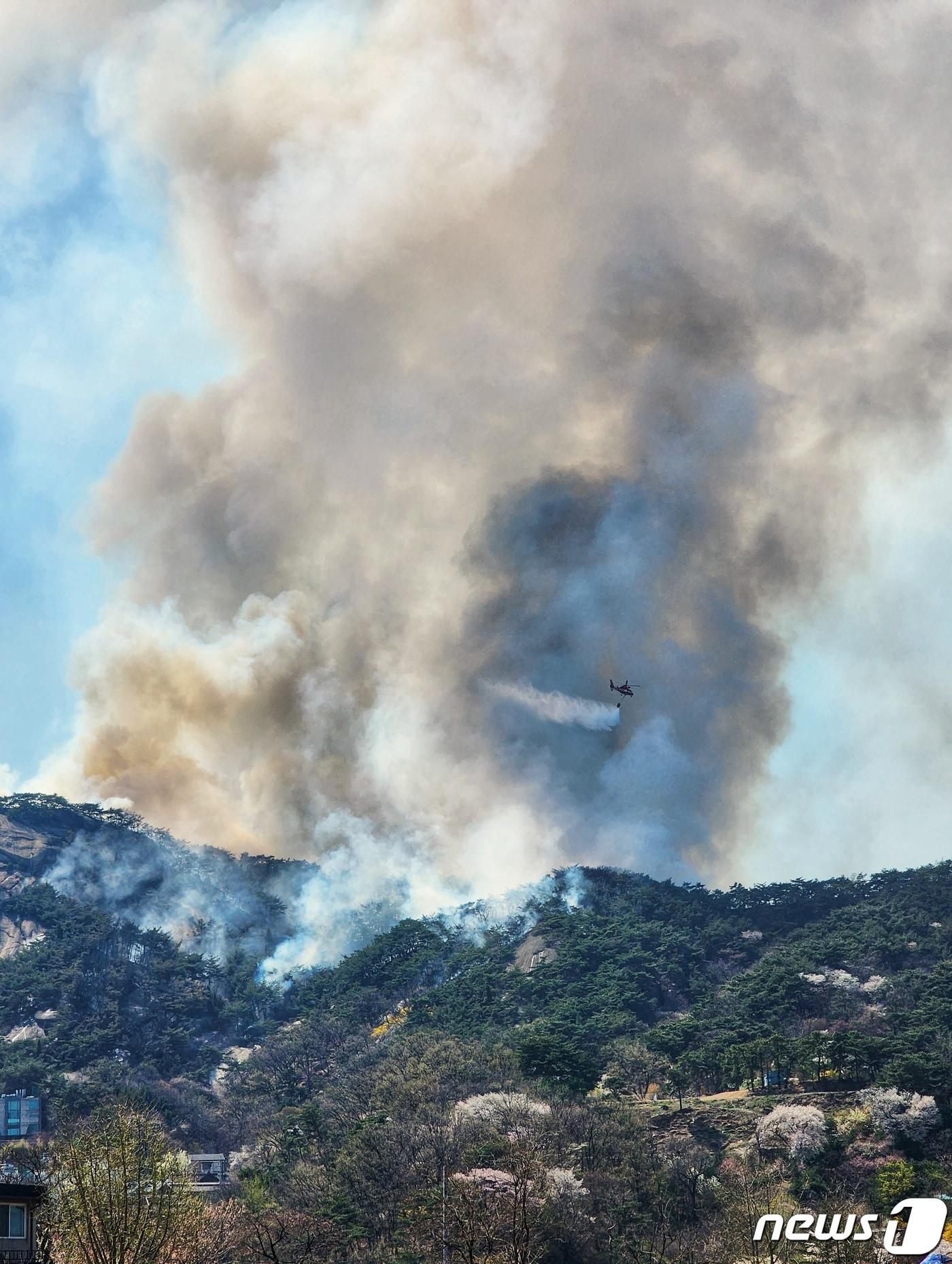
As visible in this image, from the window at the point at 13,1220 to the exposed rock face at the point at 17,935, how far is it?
404 feet

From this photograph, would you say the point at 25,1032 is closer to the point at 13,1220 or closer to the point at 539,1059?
the point at 539,1059

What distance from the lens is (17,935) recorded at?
19325 cm

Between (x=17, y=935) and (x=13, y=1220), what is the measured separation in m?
130

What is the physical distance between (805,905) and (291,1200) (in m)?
95.2

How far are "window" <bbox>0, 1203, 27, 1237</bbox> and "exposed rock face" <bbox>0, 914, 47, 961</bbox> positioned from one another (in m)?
123

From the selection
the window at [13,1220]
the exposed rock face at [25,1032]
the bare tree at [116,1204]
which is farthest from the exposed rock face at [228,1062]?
the window at [13,1220]

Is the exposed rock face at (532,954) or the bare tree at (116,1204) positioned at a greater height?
the exposed rock face at (532,954)

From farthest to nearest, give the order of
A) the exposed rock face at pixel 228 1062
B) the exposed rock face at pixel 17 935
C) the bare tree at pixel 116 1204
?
1. the exposed rock face at pixel 17 935
2. the exposed rock face at pixel 228 1062
3. the bare tree at pixel 116 1204

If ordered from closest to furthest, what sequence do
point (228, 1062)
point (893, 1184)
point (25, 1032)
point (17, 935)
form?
1. point (893, 1184)
2. point (228, 1062)
3. point (25, 1032)
4. point (17, 935)

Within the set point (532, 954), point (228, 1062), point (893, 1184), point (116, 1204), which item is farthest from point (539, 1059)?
point (116, 1204)

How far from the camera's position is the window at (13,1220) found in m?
68.8

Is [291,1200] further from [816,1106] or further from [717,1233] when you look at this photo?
[816,1106]

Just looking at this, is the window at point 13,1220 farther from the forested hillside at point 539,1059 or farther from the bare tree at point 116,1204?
the forested hillside at point 539,1059

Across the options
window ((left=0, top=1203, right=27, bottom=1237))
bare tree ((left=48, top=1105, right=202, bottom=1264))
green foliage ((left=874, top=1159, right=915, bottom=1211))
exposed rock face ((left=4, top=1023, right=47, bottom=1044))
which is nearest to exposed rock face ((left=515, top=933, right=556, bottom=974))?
exposed rock face ((left=4, top=1023, right=47, bottom=1044))
